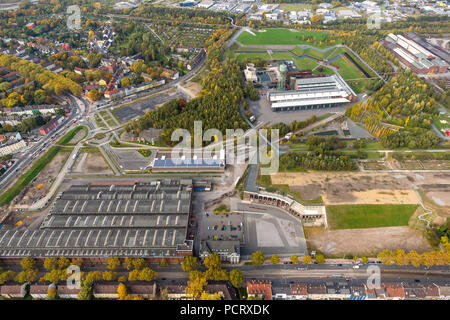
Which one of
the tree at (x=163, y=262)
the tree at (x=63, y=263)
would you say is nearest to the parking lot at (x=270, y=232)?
the tree at (x=163, y=262)

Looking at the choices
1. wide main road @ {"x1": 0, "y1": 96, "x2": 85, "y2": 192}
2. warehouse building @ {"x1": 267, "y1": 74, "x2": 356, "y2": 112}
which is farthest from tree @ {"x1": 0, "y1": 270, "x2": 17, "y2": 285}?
warehouse building @ {"x1": 267, "y1": 74, "x2": 356, "y2": 112}

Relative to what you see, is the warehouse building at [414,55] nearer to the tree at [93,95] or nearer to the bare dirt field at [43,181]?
the tree at [93,95]

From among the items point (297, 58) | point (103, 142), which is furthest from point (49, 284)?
point (297, 58)


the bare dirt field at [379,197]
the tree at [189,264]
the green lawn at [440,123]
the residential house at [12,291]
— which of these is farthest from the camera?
the green lawn at [440,123]

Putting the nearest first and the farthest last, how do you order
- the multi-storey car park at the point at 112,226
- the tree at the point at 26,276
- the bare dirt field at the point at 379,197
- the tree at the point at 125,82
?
the tree at the point at 26,276 → the multi-storey car park at the point at 112,226 → the bare dirt field at the point at 379,197 → the tree at the point at 125,82

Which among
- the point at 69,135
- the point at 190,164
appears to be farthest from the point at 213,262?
the point at 69,135

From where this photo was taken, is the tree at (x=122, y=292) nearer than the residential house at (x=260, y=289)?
Yes

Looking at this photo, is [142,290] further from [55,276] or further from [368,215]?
[368,215]
